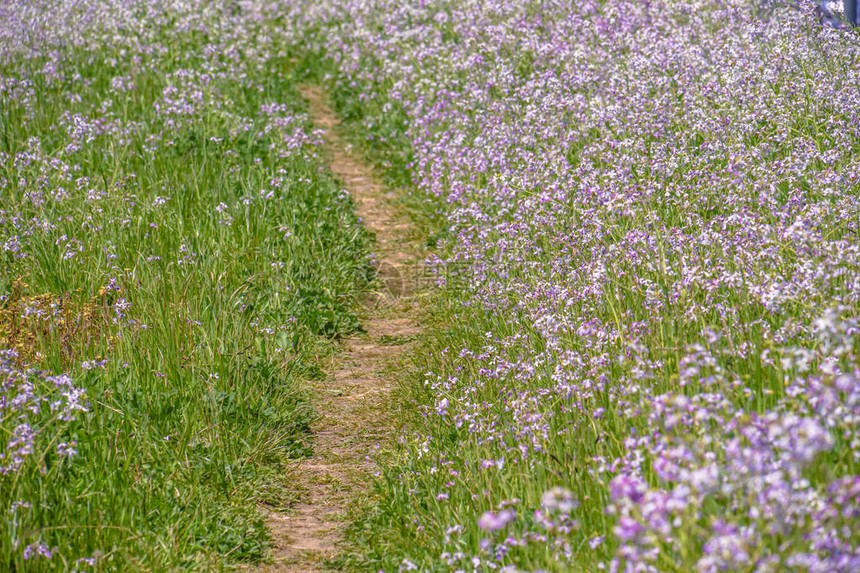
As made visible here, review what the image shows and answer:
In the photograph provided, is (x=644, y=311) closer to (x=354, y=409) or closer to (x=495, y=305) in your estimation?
(x=495, y=305)

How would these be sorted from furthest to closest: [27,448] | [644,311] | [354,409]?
[354,409]
[644,311]
[27,448]

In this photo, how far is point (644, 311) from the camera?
4848 mm

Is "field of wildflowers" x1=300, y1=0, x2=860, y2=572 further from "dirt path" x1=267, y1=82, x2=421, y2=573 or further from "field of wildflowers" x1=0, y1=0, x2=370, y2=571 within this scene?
"field of wildflowers" x1=0, y1=0, x2=370, y2=571

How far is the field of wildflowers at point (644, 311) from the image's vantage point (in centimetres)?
276

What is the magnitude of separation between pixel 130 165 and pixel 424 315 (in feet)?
11.9

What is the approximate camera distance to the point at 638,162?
20.8 ft

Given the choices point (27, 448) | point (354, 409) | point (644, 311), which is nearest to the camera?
point (27, 448)

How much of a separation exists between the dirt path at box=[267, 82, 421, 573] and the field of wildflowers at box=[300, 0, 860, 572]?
0.84ft

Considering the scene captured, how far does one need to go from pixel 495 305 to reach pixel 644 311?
4.52ft

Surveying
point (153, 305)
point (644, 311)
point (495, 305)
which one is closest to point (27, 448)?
point (153, 305)

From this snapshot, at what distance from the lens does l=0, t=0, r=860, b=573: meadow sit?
3268 mm

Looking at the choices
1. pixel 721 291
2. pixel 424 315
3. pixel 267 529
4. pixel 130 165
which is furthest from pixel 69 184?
pixel 721 291

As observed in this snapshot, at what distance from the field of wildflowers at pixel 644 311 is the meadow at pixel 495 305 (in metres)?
0.03

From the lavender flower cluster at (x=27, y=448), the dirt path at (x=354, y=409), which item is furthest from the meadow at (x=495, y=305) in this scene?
the dirt path at (x=354, y=409)
